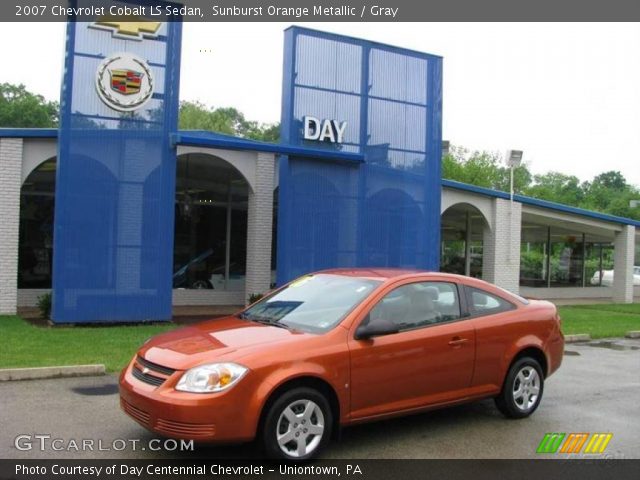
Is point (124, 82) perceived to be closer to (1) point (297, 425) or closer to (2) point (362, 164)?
(2) point (362, 164)

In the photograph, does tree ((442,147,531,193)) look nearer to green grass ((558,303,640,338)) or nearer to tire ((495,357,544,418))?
green grass ((558,303,640,338))

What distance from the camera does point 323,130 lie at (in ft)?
50.2

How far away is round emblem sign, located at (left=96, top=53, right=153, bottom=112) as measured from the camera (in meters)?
13.0

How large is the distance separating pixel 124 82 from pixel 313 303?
8698mm

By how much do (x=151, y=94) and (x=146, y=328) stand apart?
465 cm

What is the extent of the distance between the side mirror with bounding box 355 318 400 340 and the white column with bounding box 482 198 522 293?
15491 millimetres

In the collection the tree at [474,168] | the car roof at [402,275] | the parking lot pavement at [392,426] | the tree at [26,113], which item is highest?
the tree at [26,113]

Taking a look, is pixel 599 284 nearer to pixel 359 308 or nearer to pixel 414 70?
pixel 414 70

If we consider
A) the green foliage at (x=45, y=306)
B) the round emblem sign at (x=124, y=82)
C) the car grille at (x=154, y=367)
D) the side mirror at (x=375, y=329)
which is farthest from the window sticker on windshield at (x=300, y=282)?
the green foliage at (x=45, y=306)

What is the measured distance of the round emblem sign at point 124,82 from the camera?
1298 centimetres

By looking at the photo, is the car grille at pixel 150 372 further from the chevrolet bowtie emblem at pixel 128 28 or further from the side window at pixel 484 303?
the chevrolet bowtie emblem at pixel 128 28

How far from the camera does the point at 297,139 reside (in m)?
15.1

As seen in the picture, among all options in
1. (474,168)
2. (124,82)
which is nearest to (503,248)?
(124,82)

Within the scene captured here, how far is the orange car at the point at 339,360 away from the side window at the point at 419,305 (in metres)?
0.01
